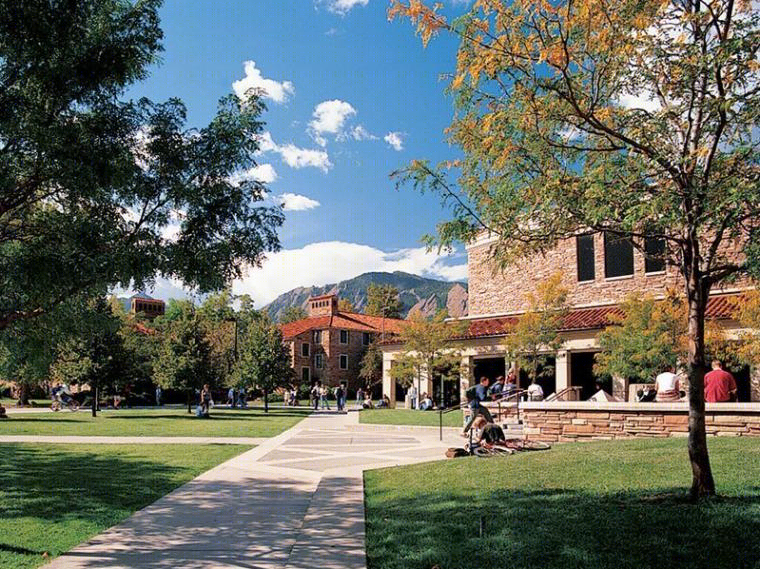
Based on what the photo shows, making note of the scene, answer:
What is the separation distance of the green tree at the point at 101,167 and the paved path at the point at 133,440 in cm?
1037

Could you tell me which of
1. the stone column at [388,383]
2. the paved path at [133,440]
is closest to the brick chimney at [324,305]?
the stone column at [388,383]

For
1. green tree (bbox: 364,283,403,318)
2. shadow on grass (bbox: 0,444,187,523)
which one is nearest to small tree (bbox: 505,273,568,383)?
shadow on grass (bbox: 0,444,187,523)

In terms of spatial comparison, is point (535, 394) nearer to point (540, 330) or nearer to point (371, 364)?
point (540, 330)

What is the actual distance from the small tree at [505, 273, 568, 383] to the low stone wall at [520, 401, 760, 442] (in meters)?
14.8

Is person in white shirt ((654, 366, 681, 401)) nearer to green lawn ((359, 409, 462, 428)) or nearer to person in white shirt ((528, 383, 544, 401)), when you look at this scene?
person in white shirt ((528, 383, 544, 401))

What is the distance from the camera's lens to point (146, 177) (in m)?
7.49

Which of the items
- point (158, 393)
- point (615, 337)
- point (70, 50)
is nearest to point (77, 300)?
point (70, 50)

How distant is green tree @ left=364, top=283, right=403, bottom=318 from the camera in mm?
95438

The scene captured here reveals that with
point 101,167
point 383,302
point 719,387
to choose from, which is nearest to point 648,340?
point 719,387

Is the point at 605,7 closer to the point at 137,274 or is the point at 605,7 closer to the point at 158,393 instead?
the point at 137,274

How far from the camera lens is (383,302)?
95625mm

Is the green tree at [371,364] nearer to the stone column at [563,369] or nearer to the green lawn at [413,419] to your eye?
the stone column at [563,369]

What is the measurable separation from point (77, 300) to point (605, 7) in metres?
7.00

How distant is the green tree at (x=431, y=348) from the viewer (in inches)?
1438
